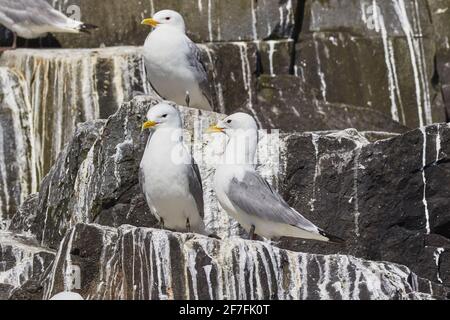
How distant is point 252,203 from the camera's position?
38.9 feet

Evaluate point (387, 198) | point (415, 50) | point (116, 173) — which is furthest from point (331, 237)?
point (415, 50)

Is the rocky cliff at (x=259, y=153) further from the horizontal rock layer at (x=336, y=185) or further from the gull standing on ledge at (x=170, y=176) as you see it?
the gull standing on ledge at (x=170, y=176)

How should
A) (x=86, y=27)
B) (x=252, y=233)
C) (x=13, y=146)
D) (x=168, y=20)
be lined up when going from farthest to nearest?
(x=86, y=27) → (x=13, y=146) → (x=168, y=20) → (x=252, y=233)

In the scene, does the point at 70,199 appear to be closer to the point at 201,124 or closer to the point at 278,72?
the point at 201,124

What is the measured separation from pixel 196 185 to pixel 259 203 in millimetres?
627

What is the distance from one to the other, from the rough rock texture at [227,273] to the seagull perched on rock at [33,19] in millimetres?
5921

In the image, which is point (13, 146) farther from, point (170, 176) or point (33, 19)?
point (170, 176)

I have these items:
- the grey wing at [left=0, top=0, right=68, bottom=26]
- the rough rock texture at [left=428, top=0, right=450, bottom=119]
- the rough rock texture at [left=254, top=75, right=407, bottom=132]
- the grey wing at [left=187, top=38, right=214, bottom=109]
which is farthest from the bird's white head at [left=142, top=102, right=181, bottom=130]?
the rough rock texture at [left=428, top=0, right=450, bottom=119]

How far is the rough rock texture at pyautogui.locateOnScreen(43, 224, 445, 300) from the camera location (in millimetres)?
10820

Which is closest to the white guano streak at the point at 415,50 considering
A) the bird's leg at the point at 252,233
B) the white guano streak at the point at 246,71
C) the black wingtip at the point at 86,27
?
the white guano streak at the point at 246,71

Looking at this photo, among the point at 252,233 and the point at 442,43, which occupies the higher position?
the point at 442,43

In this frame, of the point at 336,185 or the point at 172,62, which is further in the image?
the point at 172,62

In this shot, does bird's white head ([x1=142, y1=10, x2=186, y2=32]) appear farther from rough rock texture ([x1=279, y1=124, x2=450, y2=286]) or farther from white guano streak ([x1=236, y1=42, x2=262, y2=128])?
white guano streak ([x1=236, y1=42, x2=262, y2=128])

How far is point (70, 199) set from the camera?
13898mm
